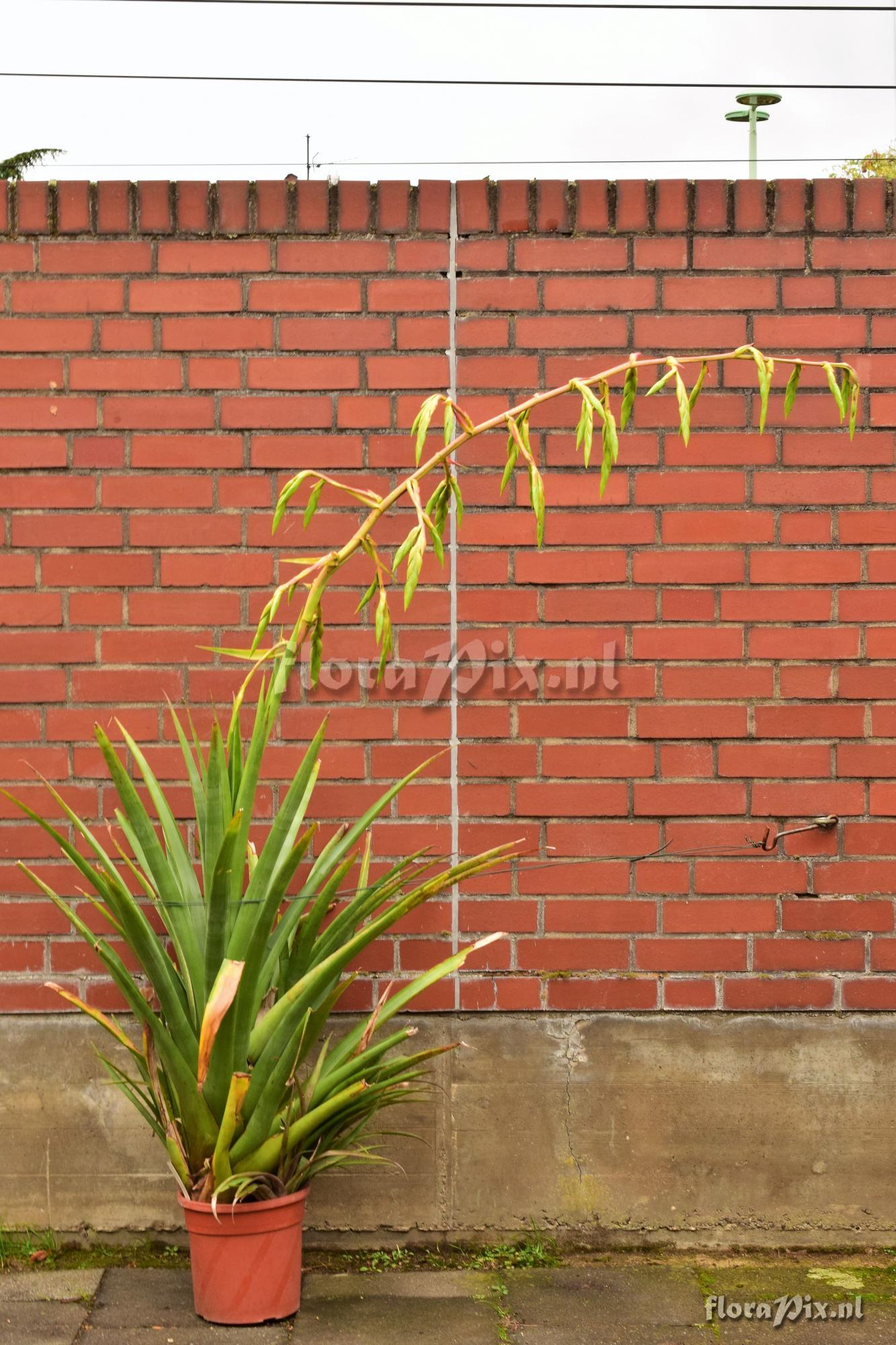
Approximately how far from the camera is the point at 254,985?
8.37 feet

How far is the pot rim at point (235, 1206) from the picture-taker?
2.58 metres

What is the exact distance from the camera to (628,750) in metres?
3.14

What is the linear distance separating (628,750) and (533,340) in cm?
101

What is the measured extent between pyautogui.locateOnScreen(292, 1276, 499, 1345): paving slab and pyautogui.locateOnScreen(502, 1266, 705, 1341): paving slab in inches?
3.9

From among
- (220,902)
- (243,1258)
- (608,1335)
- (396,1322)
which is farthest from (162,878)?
(608,1335)

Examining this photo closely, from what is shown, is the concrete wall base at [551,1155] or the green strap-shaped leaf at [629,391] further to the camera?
the concrete wall base at [551,1155]

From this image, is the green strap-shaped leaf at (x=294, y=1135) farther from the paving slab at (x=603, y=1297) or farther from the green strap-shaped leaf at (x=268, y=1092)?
the paving slab at (x=603, y=1297)

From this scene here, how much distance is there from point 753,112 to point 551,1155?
53.6 feet

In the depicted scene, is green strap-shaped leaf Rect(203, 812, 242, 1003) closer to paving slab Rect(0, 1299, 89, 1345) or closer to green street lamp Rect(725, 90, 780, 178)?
paving slab Rect(0, 1299, 89, 1345)

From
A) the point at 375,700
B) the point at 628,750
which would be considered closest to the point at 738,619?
the point at 628,750

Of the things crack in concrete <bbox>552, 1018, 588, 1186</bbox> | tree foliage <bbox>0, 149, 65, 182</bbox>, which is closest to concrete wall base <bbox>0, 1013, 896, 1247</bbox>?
crack in concrete <bbox>552, 1018, 588, 1186</bbox>

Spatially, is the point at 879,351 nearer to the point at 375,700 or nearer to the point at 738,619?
the point at 738,619

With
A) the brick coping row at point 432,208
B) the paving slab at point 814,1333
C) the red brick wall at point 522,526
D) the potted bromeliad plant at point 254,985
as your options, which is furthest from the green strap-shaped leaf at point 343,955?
the brick coping row at point 432,208

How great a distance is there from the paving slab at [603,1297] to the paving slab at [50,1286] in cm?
92
